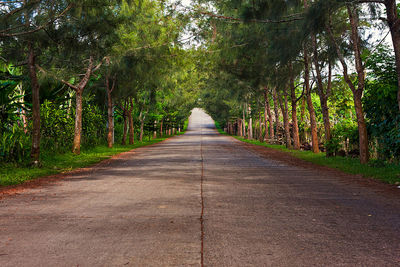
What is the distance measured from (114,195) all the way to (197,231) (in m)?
3.23

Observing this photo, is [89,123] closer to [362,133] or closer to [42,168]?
[42,168]

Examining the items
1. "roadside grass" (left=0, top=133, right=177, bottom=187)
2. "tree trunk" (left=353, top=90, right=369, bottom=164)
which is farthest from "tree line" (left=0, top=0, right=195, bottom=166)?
"tree trunk" (left=353, top=90, right=369, bottom=164)

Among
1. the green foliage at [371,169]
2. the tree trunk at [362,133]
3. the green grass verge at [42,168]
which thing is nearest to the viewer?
the green foliage at [371,169]

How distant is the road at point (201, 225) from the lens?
13.1 feet

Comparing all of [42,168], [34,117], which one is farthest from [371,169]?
[34,117]

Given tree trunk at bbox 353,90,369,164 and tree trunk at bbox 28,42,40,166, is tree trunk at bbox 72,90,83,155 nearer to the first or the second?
tree trunk at bbox 28,42,40,166

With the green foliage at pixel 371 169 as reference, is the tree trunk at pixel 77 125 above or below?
above

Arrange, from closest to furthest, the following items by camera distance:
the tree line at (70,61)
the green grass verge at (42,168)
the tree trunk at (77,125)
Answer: the green grass verge at (42,168), the tree line at (70,61), the tree trunk at (77,125)

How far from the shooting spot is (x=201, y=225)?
526 centimetres

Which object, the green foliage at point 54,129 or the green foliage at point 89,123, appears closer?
the green foliage at point 54,129

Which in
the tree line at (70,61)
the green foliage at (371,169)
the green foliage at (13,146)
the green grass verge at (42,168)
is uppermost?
the tree line at (70,61)

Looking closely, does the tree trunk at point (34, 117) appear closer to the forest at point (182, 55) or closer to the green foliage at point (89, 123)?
the forest at point (182, 55)

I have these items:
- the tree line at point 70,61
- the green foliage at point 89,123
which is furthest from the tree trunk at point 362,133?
the green foliage at point 89,123

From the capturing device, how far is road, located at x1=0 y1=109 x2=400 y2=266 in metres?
3.99
